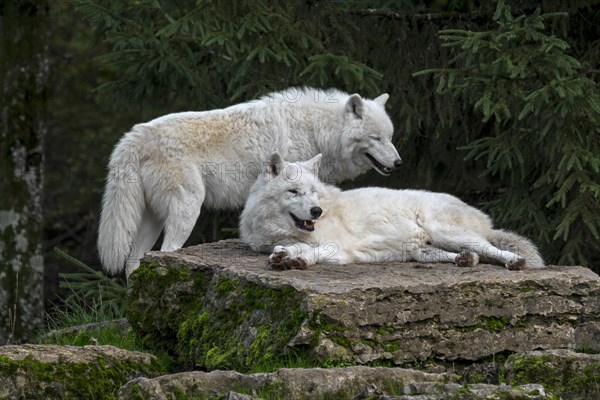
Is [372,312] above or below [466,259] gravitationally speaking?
below

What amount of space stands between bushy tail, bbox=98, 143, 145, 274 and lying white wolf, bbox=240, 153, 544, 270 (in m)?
1.32

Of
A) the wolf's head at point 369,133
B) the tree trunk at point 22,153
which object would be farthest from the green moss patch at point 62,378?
the tree trunk at point 22,153

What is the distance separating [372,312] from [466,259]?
1.14 m

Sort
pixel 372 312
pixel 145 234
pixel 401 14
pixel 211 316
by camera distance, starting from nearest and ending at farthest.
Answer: pixel 372 312 → pixel 211 316 → pixel 145 234 → pixel 401 14

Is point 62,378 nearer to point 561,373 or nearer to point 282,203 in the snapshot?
point 282,203

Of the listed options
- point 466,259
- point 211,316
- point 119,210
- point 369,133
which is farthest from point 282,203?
point 369,133

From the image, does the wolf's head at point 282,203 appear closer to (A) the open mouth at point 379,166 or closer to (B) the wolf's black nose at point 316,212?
(B) the wolf's black nose at point 316,212

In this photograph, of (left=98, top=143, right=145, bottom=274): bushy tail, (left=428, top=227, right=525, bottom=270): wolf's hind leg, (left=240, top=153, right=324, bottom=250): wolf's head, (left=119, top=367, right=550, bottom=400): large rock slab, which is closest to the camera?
(left=119, top=367, right=550, bottom=400): large rock slab

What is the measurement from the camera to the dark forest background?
7805mm

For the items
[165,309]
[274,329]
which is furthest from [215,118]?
[274,329]

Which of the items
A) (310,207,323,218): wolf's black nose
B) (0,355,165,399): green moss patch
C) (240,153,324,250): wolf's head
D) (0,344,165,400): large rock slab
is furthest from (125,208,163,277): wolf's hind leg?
(0,355,165,399): green moss patch

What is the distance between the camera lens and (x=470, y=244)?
20.7 feet

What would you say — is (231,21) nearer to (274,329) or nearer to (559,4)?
(559,4)

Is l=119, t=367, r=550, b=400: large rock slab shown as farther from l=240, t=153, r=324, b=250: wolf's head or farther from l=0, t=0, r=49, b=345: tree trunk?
l=0, t=0, r=49, b=345: tree trunk
